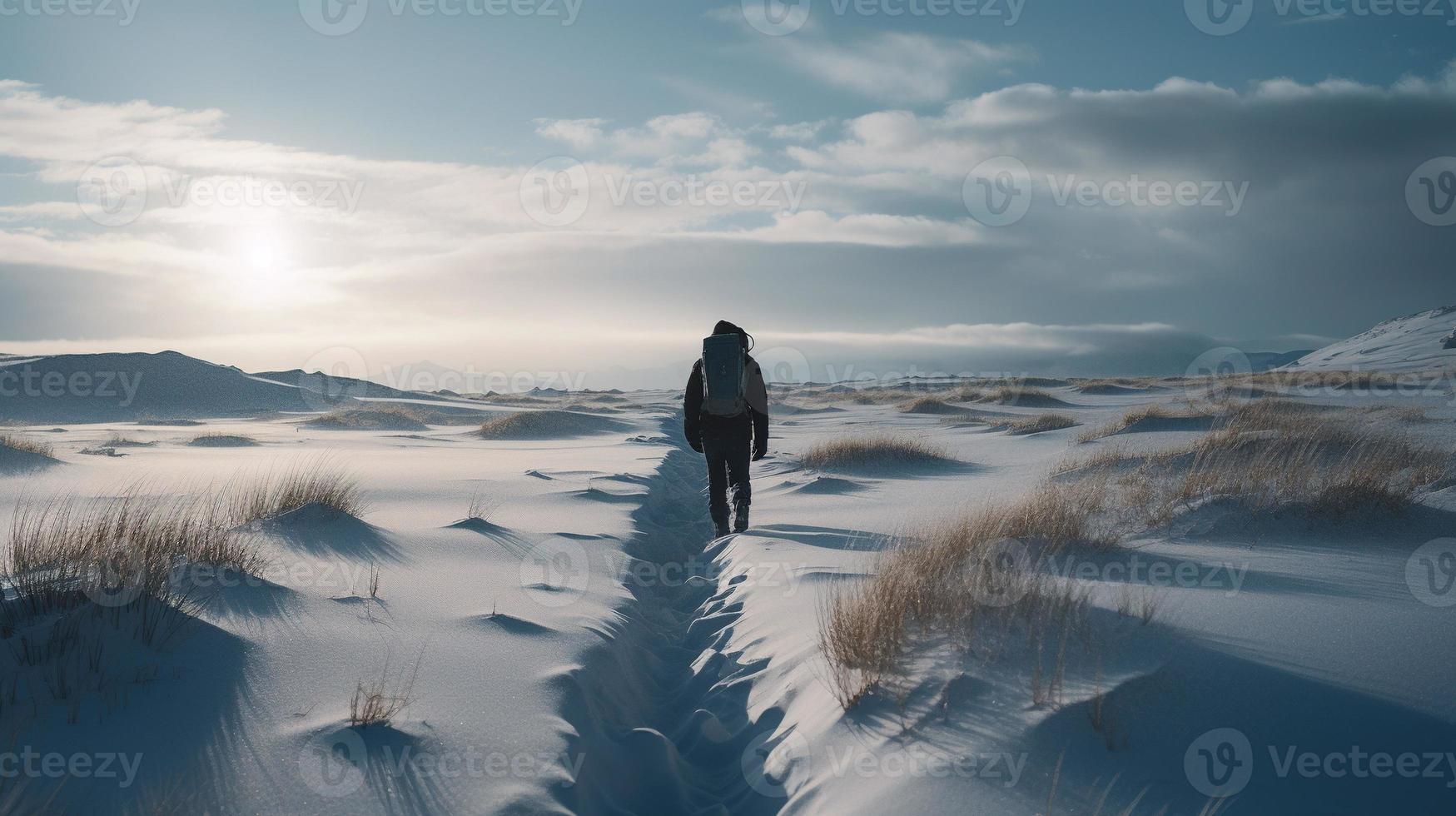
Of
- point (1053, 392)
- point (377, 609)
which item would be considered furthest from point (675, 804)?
point (1053, 392)

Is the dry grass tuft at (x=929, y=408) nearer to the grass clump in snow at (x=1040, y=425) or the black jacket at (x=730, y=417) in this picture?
the grass clump in snow at (x=1040, y=425)

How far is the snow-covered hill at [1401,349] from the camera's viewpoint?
62891mm

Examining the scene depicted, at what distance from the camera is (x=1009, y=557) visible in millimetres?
4699

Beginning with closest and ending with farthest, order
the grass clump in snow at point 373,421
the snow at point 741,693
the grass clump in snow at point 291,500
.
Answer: the snow at point 741,693
the grass clump in snow at point 291,500
the grass clump in snow at point 373,421

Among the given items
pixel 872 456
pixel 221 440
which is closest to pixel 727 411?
pixel 872 456

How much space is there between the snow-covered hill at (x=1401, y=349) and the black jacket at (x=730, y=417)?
143 feet

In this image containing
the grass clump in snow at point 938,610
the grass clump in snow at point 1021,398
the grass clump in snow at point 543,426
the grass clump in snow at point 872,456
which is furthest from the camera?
the grass clump in snow at point 1021,398

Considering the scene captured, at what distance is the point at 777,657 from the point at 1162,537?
136 inches

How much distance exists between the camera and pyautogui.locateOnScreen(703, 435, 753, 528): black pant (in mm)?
7324

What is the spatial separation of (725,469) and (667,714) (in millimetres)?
4149

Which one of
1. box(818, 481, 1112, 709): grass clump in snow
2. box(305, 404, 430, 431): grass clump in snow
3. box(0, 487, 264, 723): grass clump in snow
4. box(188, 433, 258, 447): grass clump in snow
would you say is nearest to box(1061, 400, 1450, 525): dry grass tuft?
box(818, 481, 1112, 709): grass clump in snow

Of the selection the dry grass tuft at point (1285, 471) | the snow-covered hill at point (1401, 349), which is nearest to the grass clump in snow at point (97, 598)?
the dry grass tuft at point (1285, 471)

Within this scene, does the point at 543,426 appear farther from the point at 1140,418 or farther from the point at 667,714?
the point at 667,714

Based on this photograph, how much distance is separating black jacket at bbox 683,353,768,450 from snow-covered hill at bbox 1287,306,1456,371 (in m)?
43.6
